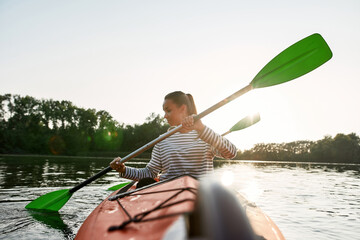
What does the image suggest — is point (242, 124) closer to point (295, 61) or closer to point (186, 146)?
point (295, 61)

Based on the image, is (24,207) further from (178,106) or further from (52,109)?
(52,109)

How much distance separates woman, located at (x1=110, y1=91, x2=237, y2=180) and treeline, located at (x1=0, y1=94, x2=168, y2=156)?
49.6 meters

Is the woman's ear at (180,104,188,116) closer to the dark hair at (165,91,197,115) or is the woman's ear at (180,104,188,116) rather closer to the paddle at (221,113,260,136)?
the dark hair at (165,91,197,115)

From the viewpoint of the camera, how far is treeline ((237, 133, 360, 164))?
64125mm

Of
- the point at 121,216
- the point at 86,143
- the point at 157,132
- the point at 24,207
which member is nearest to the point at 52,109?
the point at 86,143

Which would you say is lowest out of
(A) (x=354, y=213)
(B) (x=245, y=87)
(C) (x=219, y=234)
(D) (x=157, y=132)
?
(A) (x=354, y=213)

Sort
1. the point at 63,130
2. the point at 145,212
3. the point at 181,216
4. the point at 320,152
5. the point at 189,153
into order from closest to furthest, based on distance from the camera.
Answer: the point at 181,216 < the point at 145,212 < the point at 189,153 < the point at 63,130 < the point at 320,152

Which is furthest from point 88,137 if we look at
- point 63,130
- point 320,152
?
point 320,152

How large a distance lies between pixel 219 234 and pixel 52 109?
211ft

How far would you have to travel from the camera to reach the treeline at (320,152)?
210 feet

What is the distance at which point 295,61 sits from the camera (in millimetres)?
3342

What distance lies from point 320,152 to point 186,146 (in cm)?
7190

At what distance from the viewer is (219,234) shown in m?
0.75

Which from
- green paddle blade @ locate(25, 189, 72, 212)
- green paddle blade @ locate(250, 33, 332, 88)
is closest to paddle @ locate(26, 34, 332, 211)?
green paddle blade @ locate(250, 33, 332, 88)
